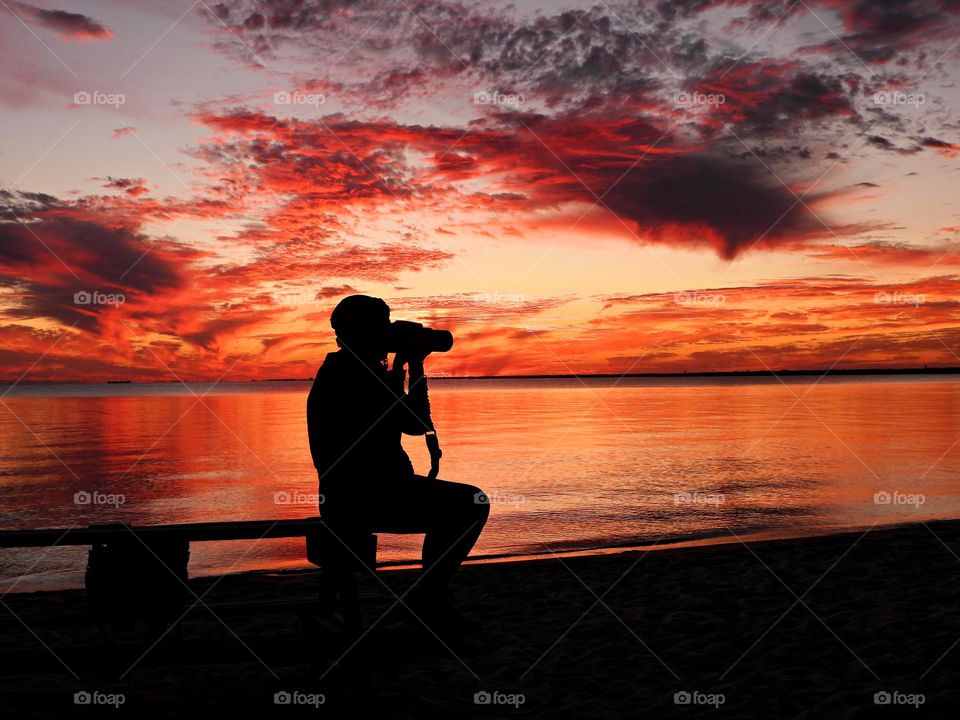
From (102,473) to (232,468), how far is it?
146 inches

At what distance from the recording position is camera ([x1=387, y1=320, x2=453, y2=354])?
4828 mm

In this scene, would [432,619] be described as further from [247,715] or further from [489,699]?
[247,715]

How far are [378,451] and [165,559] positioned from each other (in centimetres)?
159

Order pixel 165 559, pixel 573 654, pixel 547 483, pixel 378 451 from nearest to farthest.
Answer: pixel 378 451
pixel 165 559
pixel 573 654
pixel 547 483

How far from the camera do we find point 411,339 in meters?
4.82

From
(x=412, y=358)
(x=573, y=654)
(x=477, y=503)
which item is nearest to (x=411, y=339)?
(x=412, y=358)

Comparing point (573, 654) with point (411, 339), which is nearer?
point (411, 339)

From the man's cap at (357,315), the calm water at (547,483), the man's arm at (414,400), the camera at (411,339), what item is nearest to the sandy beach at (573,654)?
the man's arm at (414,400)

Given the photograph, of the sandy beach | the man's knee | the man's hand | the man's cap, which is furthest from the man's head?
the sandy beach

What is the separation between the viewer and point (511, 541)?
43.0 ft

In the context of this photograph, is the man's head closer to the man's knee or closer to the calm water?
the man's knee

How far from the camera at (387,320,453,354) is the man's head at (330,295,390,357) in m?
0.05

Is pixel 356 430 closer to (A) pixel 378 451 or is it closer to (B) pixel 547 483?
(A) pixel 378 451

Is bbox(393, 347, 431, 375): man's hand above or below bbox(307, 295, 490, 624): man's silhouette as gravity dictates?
above
